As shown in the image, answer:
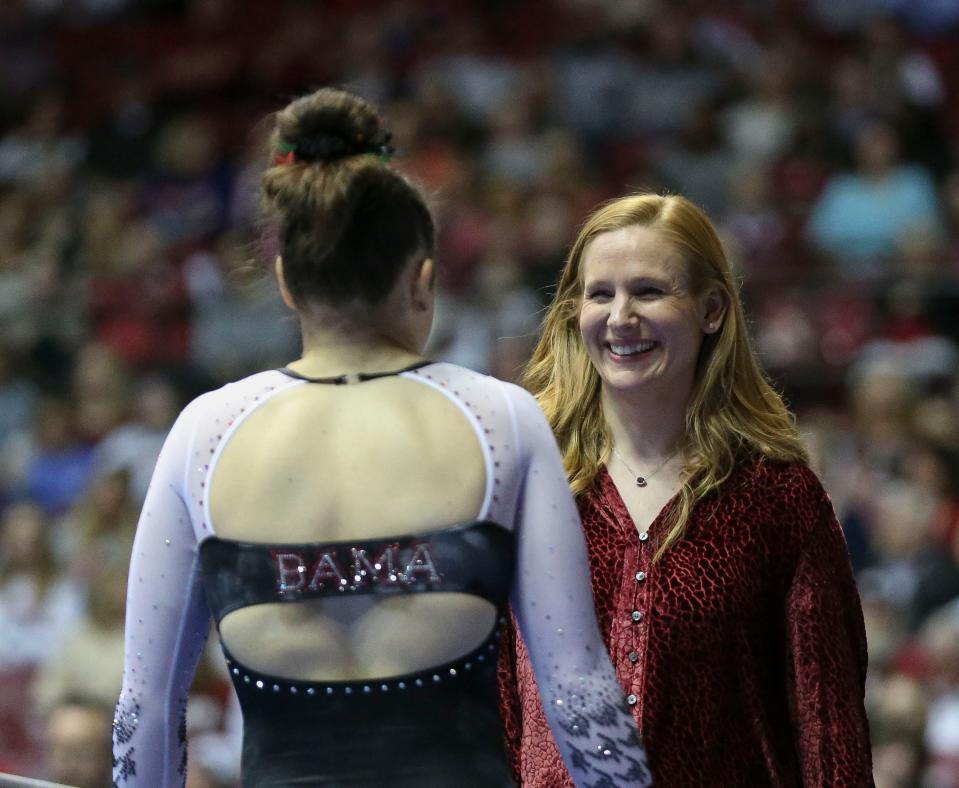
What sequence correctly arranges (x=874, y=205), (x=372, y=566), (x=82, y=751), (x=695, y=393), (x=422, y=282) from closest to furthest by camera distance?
(x=372, y=566)
(x=422, y=282)
(x=695, y=393)
(x=82, y=751)
(x=874, y=205)

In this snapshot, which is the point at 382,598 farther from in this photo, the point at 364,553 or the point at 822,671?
the point at 822,671

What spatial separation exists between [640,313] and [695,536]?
13.9 inches

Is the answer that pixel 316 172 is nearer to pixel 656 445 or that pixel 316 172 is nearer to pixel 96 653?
pixel 656 445

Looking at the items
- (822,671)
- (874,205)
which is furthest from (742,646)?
(874,205)

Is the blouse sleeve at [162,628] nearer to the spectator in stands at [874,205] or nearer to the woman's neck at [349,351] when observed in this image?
the woman's neck at [349,351]

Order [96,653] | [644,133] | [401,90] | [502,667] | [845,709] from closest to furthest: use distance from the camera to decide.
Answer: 1. [845,709]
2. [502,667]
3. [96,653]
4. [644,133]
5. [401,90]

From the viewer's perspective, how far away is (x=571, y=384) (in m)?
2.73

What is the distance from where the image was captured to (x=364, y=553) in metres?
1.90

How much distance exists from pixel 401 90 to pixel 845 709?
265 inches

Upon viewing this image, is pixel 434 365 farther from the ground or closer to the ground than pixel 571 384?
farther from the ground

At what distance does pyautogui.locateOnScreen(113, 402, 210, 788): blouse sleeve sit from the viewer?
2.02 meters

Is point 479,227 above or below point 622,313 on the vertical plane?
below

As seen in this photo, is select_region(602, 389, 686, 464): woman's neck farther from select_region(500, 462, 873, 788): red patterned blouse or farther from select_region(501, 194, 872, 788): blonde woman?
select_region(500, 462, 873, 788): red patterned blouse

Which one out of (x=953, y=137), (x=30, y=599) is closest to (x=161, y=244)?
(x=30, y=599)
